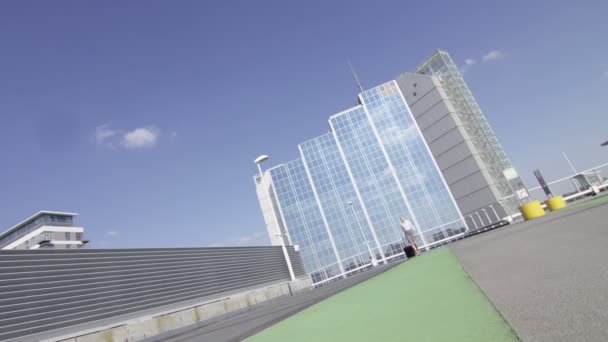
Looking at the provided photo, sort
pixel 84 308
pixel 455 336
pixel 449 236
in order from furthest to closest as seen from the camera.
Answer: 1. pixel 449 236
2. pixel 84 308
3. pixel 455 336

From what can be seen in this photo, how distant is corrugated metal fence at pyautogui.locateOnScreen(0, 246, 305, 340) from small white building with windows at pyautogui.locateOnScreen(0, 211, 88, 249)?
61933 mm

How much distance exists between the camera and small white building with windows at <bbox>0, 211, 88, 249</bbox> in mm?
61000

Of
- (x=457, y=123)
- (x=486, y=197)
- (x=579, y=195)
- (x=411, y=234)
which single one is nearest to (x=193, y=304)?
(x=411, y=234)

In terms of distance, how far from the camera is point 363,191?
31953 mm

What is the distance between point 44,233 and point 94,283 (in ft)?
222

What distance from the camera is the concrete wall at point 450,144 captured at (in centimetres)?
3247

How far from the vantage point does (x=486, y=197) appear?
32.0 metres

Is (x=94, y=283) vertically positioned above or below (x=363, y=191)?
below

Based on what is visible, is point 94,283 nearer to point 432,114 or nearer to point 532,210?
point 532,210

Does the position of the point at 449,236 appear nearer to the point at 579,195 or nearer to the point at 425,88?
the point at 579,195

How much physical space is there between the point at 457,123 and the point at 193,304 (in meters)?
32.8

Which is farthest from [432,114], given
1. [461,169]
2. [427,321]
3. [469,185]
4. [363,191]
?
[427,321]

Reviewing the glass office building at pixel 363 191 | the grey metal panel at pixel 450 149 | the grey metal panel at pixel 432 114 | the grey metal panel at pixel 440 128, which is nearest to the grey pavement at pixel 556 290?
the glass office building at pixel 363 191

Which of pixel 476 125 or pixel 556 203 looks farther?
pixel 476 125
